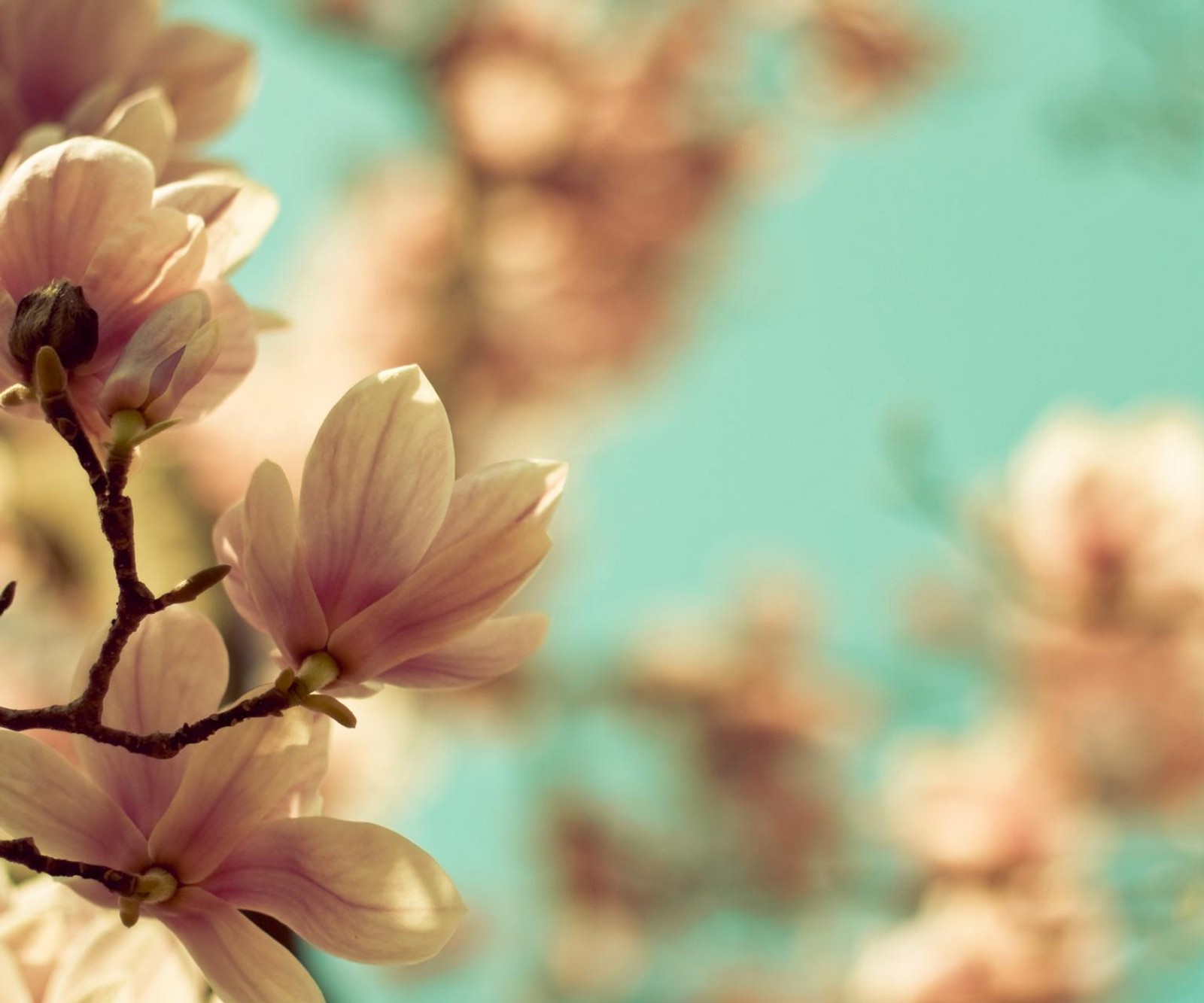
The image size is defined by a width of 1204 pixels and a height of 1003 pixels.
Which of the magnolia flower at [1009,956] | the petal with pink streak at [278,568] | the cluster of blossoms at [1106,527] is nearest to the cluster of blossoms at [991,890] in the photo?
the magnolia flower at [1009,956]

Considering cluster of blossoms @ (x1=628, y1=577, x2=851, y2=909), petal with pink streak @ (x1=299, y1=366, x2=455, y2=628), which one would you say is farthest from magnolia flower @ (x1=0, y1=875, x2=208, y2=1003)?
cluster of blossoms @ (x1=628, y1=577, x2=851, y2=909)

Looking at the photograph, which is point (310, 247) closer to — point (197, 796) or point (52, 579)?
point (52, 579)

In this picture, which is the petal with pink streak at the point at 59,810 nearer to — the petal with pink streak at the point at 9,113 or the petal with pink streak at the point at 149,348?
the petal with pink streak at the point at 149,348

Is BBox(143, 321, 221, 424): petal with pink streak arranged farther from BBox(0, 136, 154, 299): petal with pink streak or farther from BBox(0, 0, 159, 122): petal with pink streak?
BBox(0, 0, 159, 122): petal with pink streak

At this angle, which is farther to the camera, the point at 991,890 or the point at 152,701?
the point at 991,890

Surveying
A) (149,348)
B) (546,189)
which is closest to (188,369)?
(149,348)

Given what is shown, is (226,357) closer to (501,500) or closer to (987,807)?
(501,500)
